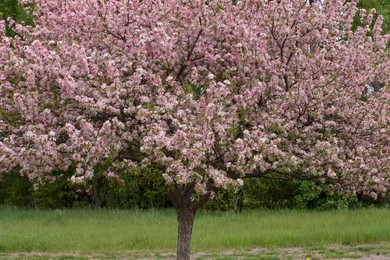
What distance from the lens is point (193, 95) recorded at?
391 inches

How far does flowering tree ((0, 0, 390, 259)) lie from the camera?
8648 mm

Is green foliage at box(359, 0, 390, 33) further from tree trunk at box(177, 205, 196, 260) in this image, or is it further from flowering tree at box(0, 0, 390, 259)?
tree trunk at box(177, 205, 196, 260)

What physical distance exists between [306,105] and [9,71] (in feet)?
14.8

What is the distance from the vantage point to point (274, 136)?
8.92m

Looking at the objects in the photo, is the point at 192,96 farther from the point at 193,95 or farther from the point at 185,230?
the point at 185,230

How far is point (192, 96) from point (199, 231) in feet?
32.5

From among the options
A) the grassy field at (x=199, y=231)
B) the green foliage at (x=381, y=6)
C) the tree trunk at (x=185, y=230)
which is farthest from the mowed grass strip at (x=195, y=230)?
the green foliage at (x=381, y=6)

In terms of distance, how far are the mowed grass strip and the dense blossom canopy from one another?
6.47 metres

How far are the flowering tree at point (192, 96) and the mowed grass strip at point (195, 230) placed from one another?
5.93 metres

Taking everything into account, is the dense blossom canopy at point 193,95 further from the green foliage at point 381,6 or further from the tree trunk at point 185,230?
the green foliage at point 381,6

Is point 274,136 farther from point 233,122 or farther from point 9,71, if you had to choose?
point 9,71

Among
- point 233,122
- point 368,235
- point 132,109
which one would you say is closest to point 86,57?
point 132,109

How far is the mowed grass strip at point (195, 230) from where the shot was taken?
54.4ft

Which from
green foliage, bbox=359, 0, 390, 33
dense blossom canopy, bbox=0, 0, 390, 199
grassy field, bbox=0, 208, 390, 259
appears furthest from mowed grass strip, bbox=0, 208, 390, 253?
green foliage, bbox=359, 0, 390, 33
